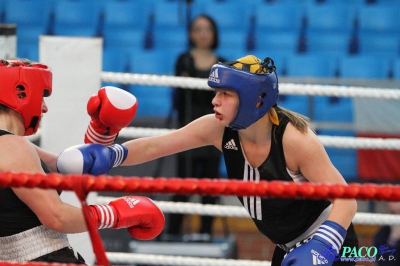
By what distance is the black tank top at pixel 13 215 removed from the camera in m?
1.74

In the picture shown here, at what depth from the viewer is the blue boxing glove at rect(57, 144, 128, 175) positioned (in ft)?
5.87

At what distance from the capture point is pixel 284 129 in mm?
1935

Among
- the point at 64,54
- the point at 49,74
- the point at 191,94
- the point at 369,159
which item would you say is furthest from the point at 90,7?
the point at 49,74

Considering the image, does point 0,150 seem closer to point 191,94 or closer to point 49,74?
point 49,74

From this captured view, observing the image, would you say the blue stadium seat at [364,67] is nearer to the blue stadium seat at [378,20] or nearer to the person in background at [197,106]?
the blue stadium seat at [378,20]

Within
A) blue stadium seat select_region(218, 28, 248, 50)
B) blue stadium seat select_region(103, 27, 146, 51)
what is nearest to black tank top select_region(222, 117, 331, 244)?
blue stadium seat select_region(218, 28, 248, 50)

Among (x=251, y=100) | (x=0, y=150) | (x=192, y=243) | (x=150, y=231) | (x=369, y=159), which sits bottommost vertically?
(x=192, y=243)

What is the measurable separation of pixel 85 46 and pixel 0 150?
3.44ft

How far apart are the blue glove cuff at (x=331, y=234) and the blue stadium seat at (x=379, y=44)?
395cm

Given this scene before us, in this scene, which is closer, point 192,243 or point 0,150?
point 0,150

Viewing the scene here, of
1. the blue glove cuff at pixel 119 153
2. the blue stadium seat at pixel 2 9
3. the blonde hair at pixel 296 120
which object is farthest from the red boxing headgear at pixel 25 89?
the blue stadium seat at pixel 2 9

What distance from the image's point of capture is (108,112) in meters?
1.96

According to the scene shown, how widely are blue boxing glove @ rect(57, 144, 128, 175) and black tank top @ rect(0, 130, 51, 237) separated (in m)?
0.14

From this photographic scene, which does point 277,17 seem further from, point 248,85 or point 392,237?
point 248,85
